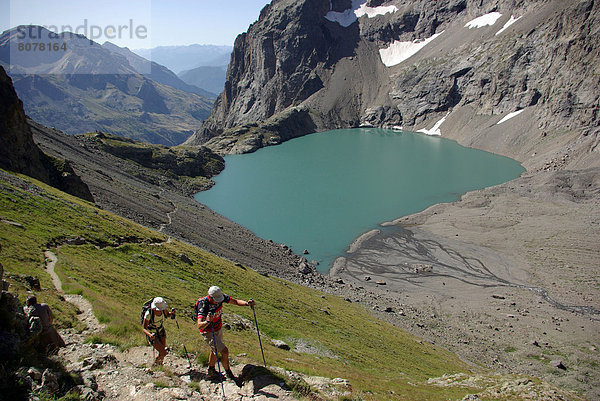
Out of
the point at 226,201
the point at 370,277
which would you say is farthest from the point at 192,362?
the point at 226,201

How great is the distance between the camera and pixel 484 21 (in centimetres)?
17075

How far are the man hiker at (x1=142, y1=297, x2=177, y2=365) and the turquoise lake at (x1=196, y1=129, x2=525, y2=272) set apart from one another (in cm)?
4574

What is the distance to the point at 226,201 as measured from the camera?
302 ft

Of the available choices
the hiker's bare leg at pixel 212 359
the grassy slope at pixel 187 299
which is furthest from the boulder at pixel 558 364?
the hiker's bare leg at pixel 212 359

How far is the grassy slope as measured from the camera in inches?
596

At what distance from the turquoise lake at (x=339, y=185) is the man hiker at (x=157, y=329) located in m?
45.7

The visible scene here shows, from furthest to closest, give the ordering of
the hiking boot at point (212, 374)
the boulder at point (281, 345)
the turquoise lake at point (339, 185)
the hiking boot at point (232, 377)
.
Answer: the turquoise lake at point (339, 185)
the boulder at point (281, 345)
the hiking boot at point (212, 374)
the hiking boot at point (232, 377)

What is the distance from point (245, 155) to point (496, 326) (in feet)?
414

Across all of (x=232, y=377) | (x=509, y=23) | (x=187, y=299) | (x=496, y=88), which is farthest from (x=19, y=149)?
(x=509, y=23)

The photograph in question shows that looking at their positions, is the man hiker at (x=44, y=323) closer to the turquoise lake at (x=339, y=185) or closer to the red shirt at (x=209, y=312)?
the red shirt at (x=209, y=312)

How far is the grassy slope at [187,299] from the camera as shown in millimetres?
15133

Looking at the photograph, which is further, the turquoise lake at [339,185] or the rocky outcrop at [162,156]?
the rocky outcrop at [162,156]

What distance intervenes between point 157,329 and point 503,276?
5150 cm

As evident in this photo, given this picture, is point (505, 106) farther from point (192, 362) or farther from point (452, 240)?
point (192, 362)
